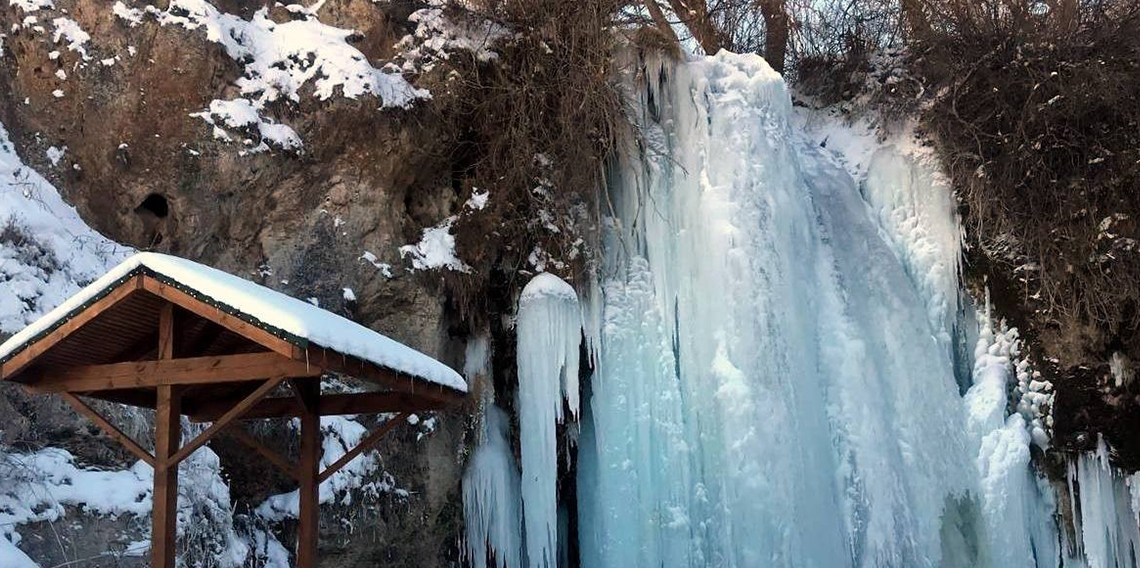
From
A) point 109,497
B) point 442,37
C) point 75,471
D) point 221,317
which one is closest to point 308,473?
point 221,317

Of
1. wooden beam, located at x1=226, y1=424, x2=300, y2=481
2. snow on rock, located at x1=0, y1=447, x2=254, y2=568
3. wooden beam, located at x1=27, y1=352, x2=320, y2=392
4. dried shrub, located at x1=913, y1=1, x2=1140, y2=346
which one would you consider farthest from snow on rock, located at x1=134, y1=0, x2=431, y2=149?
dried shrub, located at x1=913, y1=1, x2=1140, y2=346

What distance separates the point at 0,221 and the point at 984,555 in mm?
8139

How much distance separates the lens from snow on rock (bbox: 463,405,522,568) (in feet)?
27.5

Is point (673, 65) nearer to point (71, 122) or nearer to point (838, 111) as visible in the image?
point (838, 111)

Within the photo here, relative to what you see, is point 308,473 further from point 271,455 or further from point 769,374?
point 769,374

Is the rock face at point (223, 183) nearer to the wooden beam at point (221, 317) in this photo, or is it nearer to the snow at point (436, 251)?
the snow at point (436, 251)

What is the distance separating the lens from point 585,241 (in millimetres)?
9172

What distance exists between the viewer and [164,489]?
14.4ft

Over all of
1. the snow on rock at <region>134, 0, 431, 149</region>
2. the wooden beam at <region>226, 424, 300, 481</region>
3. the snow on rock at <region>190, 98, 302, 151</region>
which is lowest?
the wooden beam at <region>226, 424, 300, 481</region>

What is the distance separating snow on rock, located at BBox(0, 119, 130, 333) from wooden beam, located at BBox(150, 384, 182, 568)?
3.05 meters

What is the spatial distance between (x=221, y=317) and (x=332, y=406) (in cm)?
157

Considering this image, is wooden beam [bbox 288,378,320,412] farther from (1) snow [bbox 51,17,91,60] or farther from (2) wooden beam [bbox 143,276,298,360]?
(1) snow [bbox 51,17,91,60]

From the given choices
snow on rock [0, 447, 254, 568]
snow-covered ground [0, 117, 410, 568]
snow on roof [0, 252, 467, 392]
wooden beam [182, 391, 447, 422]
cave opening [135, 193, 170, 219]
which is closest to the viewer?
snow on roof [0, 252, 467, 392]

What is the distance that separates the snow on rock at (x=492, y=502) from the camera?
8.38m
